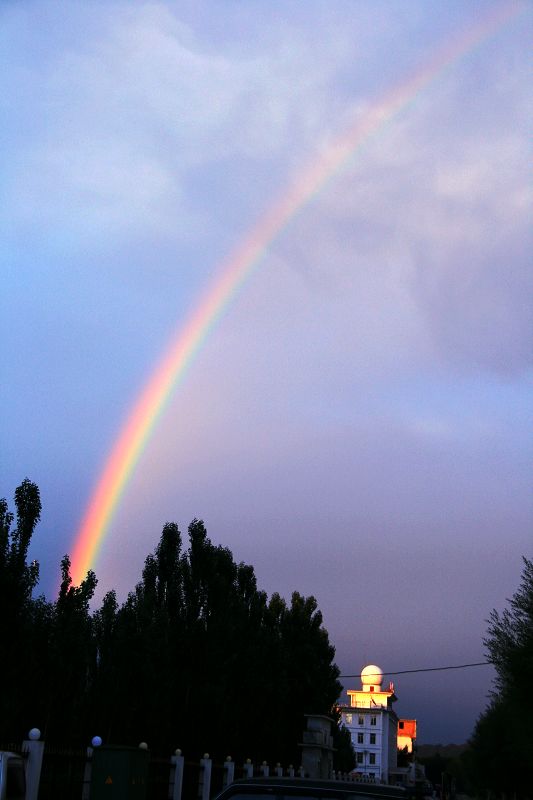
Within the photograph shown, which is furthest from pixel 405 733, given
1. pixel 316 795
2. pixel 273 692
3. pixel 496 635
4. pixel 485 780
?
pixel 316 795

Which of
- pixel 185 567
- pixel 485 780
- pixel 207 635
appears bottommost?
pixel 485 780

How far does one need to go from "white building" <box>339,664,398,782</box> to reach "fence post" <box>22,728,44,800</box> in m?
107

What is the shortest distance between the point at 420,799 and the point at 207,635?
27.9 m

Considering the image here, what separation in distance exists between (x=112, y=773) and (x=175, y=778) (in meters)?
5.59

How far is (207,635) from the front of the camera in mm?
33906

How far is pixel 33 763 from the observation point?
15.0 meters

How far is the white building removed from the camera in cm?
11844

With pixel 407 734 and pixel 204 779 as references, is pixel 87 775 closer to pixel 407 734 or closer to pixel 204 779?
pixel 204 779

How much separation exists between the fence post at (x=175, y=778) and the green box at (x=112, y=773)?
Answer: 16.3ft

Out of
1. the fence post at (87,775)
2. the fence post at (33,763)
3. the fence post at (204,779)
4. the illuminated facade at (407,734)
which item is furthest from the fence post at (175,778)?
the illuminated facade at (407,734)

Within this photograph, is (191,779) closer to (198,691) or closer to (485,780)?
(198,691)

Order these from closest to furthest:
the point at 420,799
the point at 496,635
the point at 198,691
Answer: the point at 420,799 < the point at 496,635 < the point at 198,691

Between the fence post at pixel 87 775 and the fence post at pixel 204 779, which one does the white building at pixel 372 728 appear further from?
the fence post at pixel 87 775

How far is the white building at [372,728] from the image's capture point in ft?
389
